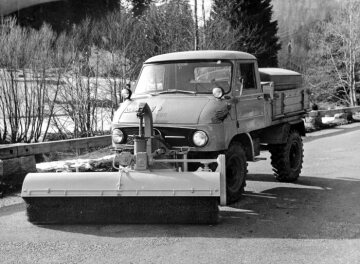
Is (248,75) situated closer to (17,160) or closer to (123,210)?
(123,210)

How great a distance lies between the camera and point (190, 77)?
778 cm

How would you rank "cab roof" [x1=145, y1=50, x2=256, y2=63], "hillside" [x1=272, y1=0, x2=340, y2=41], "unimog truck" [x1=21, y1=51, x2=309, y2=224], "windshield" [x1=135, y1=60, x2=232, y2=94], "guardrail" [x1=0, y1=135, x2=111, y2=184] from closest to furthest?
"unimog truck" [x1=21, y1=51, x2=309, y2=224] < "windshield" [x1=135, y1=60, x2=232, y2=94] < "cab roof" [x1=145, y1=50, x2=256, y2=63] < "guardrail" [x1=0, y1=135, x2=111, y2=184] < "hillside" [x1=272, y1=0, x2=340, y2=41]

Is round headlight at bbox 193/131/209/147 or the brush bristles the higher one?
round headlight at bbox 193/131/209/147

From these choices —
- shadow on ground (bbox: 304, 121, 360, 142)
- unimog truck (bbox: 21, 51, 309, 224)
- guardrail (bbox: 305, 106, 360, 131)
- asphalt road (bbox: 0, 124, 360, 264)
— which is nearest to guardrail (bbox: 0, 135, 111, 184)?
asphalt road (bbox: 0, 124, 360, 264)

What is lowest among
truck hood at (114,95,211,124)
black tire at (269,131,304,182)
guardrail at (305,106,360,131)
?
guardrail at (305,106,360,131)

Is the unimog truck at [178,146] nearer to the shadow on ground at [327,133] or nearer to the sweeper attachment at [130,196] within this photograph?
the sweeper attachment at [130,196]

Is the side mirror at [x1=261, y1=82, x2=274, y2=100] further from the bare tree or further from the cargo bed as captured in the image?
the bare tree

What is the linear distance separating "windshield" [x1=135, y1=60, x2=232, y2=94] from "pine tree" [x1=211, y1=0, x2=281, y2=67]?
2553 cm

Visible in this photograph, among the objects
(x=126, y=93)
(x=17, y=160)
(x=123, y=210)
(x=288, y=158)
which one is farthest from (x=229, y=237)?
(x=17, y=160)

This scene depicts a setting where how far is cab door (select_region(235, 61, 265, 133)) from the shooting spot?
25.4 feet

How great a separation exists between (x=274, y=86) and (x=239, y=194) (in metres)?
2.38

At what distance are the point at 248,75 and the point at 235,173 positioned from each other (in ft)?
5.30

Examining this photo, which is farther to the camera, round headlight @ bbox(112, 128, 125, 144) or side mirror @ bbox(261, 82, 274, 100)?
side mirror @ bbox(261, 82, 274, 100)

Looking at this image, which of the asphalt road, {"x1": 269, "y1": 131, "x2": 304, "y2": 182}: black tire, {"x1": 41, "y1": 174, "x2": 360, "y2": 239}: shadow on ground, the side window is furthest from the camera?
{"x1": 269, "y1": 131, "x2": 304, "y2": 182}: black tire
